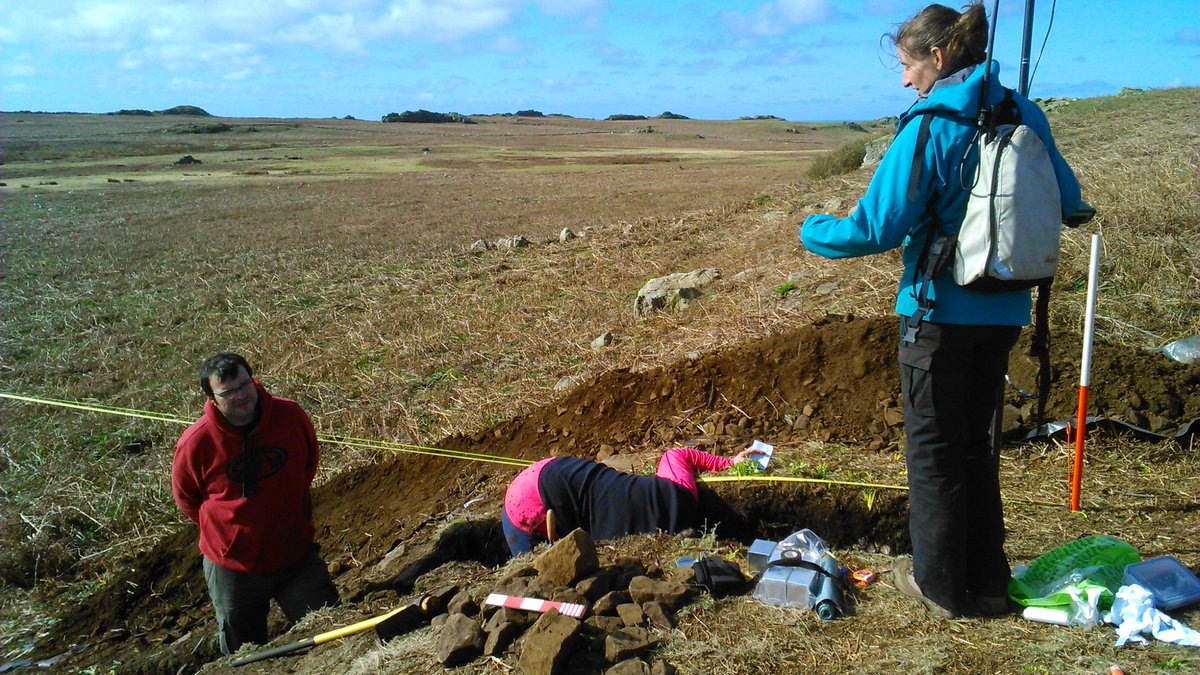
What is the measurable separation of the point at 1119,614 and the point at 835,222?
1.56 m

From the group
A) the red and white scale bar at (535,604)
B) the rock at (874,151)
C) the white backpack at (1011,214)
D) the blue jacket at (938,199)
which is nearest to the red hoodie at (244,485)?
the red and white scale bar at (535,604)

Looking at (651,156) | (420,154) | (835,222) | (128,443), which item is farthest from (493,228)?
(420,154)

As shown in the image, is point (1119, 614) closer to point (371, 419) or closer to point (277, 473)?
point (277, 473)

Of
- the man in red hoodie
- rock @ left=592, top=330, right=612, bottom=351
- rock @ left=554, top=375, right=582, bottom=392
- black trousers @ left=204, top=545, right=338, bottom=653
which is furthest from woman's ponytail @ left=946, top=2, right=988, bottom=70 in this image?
rock @ left=592, top=330, right=612, bottom=351

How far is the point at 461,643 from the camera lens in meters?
2.95

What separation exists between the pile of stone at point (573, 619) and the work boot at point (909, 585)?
759 millimetres

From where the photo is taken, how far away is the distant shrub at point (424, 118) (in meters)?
89.8

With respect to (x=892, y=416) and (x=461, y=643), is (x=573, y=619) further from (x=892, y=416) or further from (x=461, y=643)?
(x=892, y=416)

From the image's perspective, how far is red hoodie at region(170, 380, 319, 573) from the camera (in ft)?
14.0

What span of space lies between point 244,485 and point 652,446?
99.1 inches

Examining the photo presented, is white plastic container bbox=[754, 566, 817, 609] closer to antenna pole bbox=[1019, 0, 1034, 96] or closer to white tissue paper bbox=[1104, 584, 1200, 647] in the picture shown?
white tissue paper bbox=[1104, 584, 1200, 647]

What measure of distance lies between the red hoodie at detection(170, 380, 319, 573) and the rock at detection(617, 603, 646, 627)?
2.19 meters

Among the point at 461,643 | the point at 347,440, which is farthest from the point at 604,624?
the point at 347,440

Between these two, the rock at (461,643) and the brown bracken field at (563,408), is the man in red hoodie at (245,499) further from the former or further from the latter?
the rock at (461,643)
